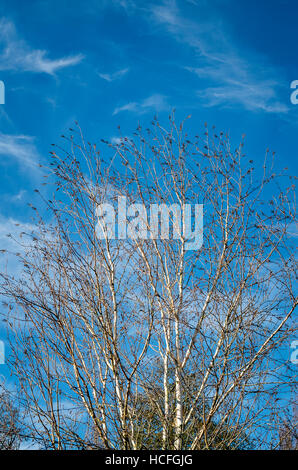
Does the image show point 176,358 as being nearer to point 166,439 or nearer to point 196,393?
point 196,393

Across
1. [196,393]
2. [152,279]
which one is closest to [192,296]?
[152,279]

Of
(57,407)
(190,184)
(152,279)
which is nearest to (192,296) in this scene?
(152,279)

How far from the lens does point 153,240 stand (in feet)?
17.5

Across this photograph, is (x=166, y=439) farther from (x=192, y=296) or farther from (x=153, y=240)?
(x=153, y=240)

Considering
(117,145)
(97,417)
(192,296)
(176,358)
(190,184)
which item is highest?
(117,145)

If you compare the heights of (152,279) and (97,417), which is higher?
(152,279)

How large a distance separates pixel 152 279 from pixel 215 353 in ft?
3.47

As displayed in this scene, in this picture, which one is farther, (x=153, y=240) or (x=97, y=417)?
(x=153, y=240)

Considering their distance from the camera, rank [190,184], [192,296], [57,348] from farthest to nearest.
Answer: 1. [190,184]
2. [192,296]
3. [57,348]

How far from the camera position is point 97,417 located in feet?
15.5

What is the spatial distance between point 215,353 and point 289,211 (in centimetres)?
185
